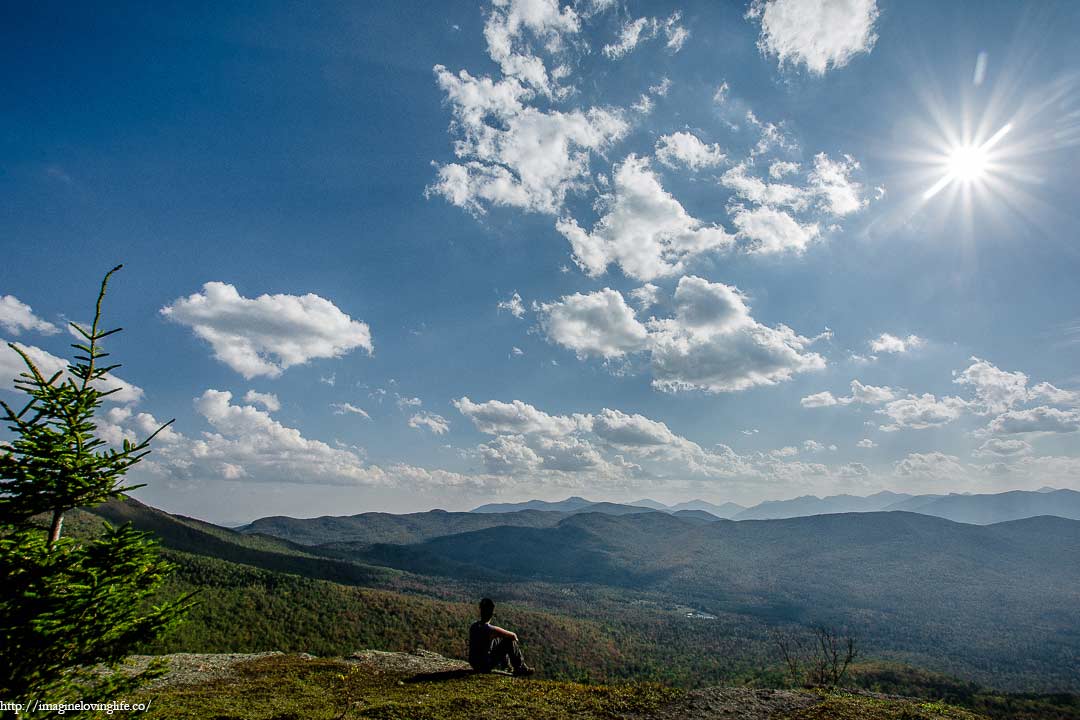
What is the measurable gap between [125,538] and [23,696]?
2844mm

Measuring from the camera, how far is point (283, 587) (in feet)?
445

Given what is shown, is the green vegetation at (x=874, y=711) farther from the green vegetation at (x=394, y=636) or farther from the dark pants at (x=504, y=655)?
the green vegetation at (x=394, y=636)

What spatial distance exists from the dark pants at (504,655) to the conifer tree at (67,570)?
1339 centimetres

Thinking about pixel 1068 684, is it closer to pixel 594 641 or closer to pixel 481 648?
pixel 594 641

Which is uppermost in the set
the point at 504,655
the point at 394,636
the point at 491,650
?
the point at 491,650

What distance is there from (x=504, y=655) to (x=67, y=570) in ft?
54.1

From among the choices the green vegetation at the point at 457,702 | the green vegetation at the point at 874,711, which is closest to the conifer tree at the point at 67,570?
the green vegetation at the point at 457,702

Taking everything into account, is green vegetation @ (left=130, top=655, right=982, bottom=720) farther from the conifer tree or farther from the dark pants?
the conifer tree

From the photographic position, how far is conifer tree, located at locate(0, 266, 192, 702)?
28.8 ft

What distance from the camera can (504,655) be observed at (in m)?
20.8

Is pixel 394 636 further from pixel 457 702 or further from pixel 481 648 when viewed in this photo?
pixel 457 702

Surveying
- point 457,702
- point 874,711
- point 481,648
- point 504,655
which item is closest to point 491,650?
point 504,655

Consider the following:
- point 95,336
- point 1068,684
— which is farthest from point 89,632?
point 1068,684

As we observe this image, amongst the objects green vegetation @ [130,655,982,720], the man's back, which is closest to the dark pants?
the man's back
